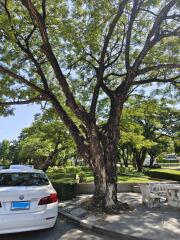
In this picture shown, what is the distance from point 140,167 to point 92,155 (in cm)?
2691

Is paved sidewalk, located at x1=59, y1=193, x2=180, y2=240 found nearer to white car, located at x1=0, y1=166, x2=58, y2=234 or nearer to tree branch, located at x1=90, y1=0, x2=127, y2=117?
white car, located at x1=0, y1=166, x2=58, y2=234

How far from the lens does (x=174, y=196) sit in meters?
9.14

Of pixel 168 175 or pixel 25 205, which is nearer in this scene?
pixel 25 205

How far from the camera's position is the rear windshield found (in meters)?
5.97

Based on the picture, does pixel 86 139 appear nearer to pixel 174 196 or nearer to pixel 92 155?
pixel 92 155

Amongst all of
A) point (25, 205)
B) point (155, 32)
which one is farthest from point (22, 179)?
point (155, 32)

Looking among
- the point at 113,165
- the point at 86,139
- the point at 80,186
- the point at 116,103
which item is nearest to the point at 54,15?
the point at 116,103

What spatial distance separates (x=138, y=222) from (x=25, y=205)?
3.01m

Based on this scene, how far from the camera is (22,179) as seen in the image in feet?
20.2

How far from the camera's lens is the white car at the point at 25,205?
5.16 metres

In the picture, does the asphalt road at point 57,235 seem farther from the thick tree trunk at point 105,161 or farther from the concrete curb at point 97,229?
the thick tree trunk at point 105,161

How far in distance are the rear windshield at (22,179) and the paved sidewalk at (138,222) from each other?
1618 mm

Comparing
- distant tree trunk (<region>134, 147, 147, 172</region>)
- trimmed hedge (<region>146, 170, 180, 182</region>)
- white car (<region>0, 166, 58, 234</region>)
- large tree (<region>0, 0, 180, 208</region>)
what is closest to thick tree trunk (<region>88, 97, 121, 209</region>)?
large tree (<region>0, 0, 180, 208</region>)

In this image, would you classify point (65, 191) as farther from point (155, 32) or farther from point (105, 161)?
point (155, 32)
